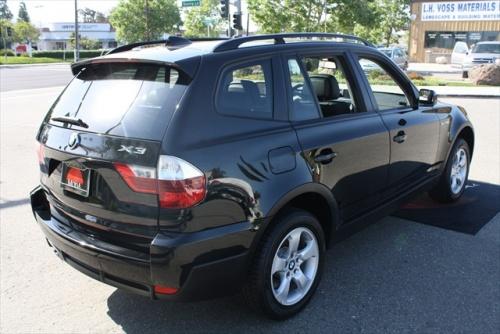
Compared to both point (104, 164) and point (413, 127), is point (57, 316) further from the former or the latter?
point (413, 127)

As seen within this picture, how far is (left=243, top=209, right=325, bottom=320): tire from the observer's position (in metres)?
2.99

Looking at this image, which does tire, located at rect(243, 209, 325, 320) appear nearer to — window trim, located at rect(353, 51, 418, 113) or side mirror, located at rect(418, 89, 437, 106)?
window trim, located at rect(353, 51, 418, 113)

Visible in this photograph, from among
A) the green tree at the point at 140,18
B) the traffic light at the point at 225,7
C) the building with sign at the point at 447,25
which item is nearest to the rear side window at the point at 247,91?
the traffic light at the point at 225,7

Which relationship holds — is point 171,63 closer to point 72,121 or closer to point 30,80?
point 72,121

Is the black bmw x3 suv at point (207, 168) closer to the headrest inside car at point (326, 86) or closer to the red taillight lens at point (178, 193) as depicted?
the red taillight lens at point (178, 193)

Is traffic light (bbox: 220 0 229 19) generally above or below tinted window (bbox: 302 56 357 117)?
above

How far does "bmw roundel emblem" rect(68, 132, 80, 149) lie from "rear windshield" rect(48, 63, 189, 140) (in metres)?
0.10

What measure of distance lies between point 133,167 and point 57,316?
1356mm

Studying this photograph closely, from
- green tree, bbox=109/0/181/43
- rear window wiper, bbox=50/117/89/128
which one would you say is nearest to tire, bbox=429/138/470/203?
rear window wiper, bbox=50/117/89/128

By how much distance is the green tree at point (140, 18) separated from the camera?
53.8 metres

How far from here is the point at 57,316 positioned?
331 cm

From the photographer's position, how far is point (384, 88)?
16.0 ft

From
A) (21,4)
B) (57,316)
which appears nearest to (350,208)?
(57,316)

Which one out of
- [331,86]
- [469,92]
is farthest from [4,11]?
[331,86]
